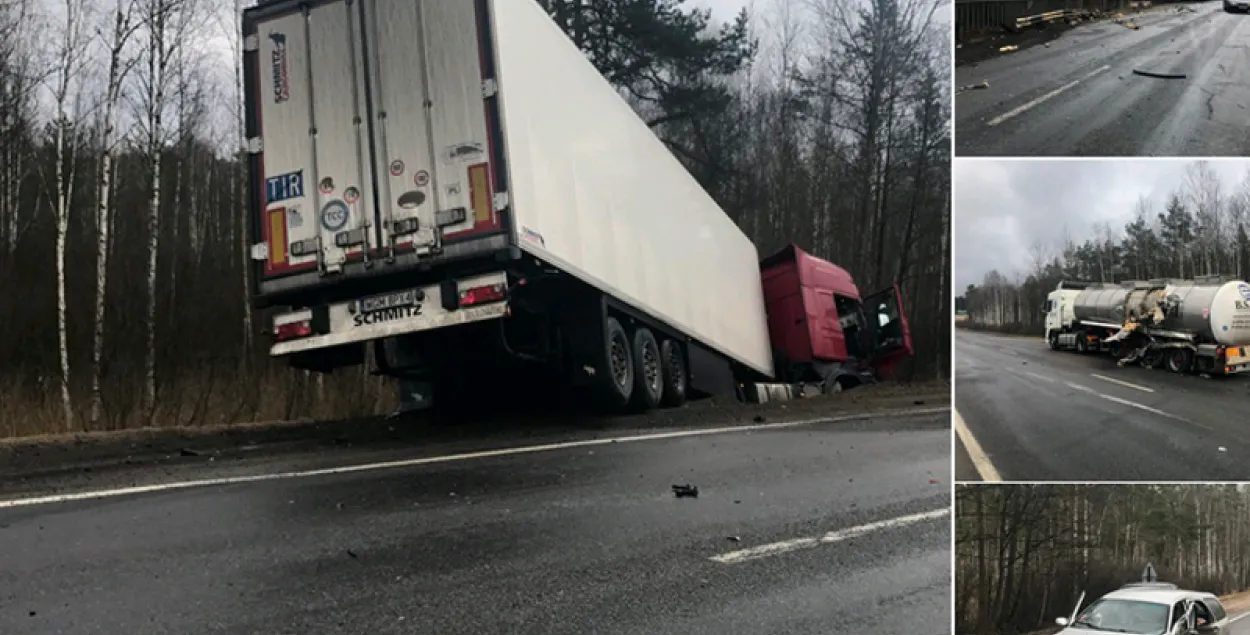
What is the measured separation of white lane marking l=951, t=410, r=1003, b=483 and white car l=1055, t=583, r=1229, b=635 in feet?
0.89

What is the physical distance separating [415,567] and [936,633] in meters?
2.02

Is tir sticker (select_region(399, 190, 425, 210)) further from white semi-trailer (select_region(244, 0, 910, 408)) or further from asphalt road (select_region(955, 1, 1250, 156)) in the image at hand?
asphalt road (select_region(955, 1, 1250, 156))

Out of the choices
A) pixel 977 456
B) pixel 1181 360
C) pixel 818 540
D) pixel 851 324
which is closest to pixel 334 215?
pixel 818 540

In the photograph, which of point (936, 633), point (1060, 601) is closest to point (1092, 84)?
point (1060, 601)

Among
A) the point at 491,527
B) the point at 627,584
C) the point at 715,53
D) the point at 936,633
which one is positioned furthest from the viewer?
the point at 715,53

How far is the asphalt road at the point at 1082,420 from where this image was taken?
6.13 ft

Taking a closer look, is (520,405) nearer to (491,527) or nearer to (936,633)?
(491,527)

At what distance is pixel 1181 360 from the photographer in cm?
231

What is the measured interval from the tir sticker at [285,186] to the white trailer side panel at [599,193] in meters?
2.03

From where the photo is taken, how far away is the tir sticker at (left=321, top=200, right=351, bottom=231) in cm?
862

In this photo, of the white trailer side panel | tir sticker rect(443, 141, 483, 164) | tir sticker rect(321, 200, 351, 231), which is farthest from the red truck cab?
tir sticker rect(321, 200, 351, 231)

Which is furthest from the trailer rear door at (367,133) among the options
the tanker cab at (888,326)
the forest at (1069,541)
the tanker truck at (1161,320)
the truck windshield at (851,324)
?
the tanker cab at (888,326)

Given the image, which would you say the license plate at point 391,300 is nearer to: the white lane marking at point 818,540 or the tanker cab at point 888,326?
the white lane marking at point 818,540

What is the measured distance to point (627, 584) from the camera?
3.87 metres
